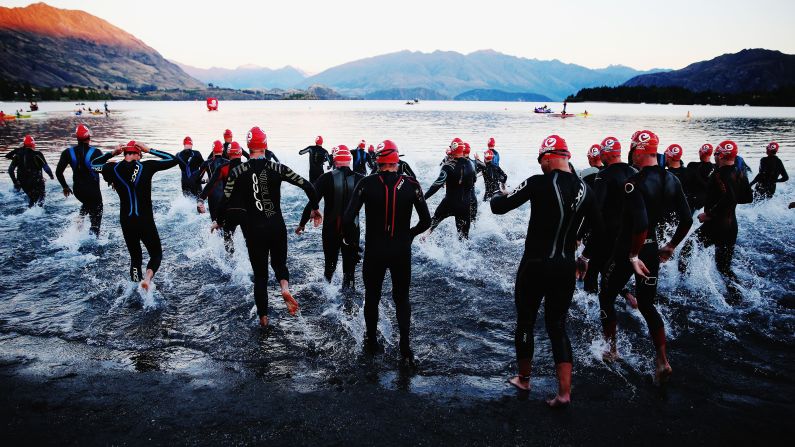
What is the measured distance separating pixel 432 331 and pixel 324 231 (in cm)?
219

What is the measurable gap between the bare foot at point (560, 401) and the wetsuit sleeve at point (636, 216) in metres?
1.51

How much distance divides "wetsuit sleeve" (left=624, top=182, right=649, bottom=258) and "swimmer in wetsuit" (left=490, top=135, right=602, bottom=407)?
507 mm

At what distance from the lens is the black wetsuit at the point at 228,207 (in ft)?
17.1

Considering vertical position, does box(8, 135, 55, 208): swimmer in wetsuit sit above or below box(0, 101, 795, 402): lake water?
above

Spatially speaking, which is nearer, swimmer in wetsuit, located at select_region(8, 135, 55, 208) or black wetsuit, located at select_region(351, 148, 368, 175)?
swimmer in wetsuit, located at select_region(8, 135, 55, 208)

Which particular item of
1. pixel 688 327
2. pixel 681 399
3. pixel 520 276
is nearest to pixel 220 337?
pixel 520 276

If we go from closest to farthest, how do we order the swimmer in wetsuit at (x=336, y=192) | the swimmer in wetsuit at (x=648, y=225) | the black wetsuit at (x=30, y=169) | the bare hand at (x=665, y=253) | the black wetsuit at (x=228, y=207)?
the swimmer in wetsuit at (x=648, y=225), the bare hand at (x=665, y=253), the black wetsuit at (x=228, y=207), the swimmer in wetsuit at (x=336, y=192), the black wetsuit at (x=30, y=169)

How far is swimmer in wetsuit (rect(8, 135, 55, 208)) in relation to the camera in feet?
36.3

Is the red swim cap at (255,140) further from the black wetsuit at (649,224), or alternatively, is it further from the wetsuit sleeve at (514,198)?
the black wetsuit at (649,224)

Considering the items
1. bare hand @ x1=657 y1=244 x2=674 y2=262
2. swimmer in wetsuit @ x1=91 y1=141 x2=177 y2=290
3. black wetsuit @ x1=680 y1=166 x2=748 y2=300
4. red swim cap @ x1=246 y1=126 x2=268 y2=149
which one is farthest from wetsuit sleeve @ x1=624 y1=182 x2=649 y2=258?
swimmer in wetsuit @ x1=91 y1=141 x2=177 y2=290

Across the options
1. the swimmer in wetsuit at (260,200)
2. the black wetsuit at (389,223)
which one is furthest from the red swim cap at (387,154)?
the swimmer in wetsuit at (260,200)

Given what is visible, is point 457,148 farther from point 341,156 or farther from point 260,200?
point 260,200

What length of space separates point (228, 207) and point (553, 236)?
12.2ft

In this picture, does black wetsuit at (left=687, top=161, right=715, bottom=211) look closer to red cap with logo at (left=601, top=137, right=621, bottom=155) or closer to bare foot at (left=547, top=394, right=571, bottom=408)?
red cap with logo at (left=601, top=137, right=621, bottom=155)
